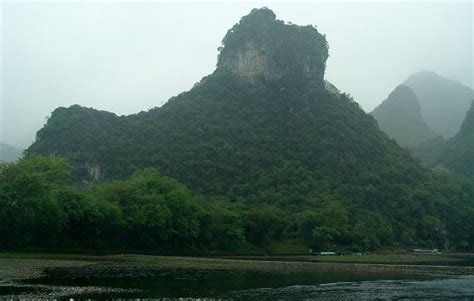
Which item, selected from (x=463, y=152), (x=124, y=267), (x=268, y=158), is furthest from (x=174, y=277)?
(x=463, y=152)

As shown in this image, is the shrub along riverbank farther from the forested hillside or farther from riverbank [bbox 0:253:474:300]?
riverbank [bbox 0:253:474:300]

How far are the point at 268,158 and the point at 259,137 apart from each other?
38.4ft

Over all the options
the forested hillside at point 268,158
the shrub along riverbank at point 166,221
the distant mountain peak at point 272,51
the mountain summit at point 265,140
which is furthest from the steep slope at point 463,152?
the shrub along riverbank at point 166,221

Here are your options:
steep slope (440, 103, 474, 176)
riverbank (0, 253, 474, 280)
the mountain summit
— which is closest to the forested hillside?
the mountain summit

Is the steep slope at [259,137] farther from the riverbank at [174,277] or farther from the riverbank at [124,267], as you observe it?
the riverbank at [174,277]

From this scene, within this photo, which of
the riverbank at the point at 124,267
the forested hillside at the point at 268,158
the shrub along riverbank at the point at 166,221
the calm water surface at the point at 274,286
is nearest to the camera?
the calm water surface at the point at 274,286

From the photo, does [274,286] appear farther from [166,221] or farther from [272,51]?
[272,51]

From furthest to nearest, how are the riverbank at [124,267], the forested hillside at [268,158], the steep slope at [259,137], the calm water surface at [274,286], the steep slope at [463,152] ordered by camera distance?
the steep slope at [463,152]
the steep slope at [259,137]
the forested hillside at [268,158]
the riverbank at [124,267]
the calm water surface at [274,286]

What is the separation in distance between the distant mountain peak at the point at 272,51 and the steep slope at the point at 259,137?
1.00 ft

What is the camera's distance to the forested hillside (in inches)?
3280

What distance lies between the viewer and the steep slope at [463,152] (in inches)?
6127

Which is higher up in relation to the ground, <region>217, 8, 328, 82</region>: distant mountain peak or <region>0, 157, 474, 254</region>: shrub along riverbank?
<region>217, 8, 328, 82</region>: distant mountain peak

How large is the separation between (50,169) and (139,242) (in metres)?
15.5

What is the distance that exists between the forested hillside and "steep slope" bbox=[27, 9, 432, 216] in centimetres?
32
